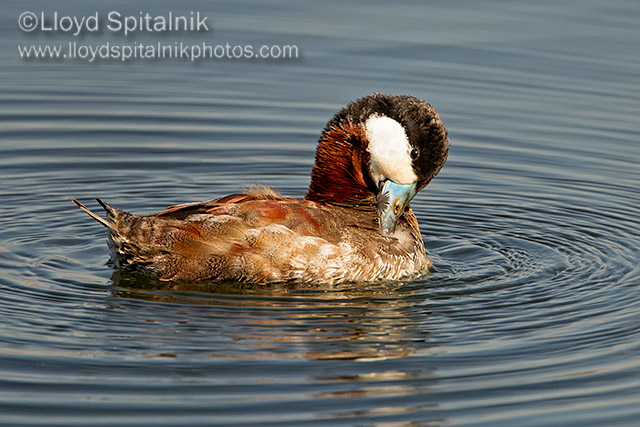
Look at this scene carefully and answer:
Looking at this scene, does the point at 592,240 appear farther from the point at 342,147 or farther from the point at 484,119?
the point at 484,119

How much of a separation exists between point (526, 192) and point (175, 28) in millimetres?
6339

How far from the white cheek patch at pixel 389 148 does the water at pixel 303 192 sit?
997 millimetres

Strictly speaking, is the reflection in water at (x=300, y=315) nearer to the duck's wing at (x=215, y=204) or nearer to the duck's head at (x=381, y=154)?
the duck's wing at (x=215, y=204)

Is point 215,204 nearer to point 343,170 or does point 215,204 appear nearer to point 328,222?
point 328,222

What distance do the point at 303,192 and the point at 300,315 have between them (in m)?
3.85

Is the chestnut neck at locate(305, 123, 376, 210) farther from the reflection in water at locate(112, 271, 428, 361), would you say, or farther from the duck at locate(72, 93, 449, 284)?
the reflection in water at locate(112, 271, 428, 361)

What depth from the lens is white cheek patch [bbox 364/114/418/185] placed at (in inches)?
365

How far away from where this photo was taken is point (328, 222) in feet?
30.2

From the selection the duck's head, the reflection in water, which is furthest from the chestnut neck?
the reflection in water

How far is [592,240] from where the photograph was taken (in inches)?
426

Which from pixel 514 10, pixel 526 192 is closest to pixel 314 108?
pixel 526 192

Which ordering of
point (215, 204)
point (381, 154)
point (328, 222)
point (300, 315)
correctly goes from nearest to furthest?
point (300, 315)
point (215, 204)
point (328, 222)
point (381, 154)

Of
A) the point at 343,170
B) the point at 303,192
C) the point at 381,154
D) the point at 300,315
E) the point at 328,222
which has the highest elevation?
the point at 381,154

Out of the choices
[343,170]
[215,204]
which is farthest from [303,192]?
[215,204]
